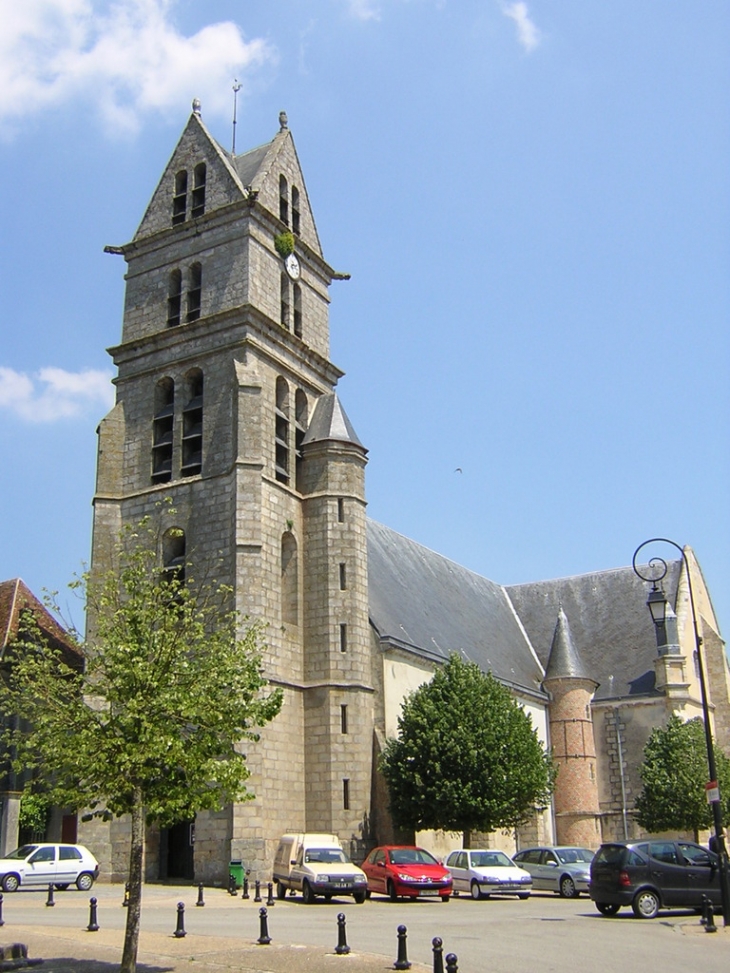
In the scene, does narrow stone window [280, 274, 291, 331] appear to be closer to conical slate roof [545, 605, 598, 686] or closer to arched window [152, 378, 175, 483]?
arched window [152, 378, 175, 483]

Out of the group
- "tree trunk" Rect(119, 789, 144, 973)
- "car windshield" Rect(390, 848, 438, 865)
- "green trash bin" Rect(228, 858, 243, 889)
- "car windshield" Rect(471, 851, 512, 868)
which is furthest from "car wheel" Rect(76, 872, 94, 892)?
"tree trunk" Rect(119, 789, 144, 973)

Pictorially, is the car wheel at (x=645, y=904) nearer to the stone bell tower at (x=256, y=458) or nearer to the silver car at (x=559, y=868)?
the silver car at (x=559, y=868)

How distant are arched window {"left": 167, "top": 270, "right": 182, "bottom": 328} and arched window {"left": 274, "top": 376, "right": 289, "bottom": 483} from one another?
4.42 metres

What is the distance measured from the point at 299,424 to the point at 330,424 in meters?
1.24

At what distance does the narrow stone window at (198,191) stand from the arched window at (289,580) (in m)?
12.0

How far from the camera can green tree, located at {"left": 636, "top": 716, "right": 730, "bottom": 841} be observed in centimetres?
3522

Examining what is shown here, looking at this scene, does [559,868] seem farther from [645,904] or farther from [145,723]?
[145,723]

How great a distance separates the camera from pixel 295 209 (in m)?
37.3

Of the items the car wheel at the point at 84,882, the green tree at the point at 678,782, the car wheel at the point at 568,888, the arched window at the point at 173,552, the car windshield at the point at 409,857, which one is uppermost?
the arched window at the point at 173,552

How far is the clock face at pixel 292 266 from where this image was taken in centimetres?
3497

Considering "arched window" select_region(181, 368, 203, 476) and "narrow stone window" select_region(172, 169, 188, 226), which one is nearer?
"arched window" select_region(181, 368, 203, 476)

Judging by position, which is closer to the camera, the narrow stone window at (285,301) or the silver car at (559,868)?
the silver car at (559,868)

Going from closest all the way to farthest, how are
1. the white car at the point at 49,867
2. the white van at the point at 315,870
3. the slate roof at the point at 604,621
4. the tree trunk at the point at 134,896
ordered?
the tree trunk at the point at 134,896, the white van at the point at 315,870, the white car at the point at 49,867, the slate roof at the point at 604,621

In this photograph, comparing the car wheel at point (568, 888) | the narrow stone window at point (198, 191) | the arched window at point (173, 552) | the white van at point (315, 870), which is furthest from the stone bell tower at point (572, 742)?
the narrow stone window at point (198, 191)
